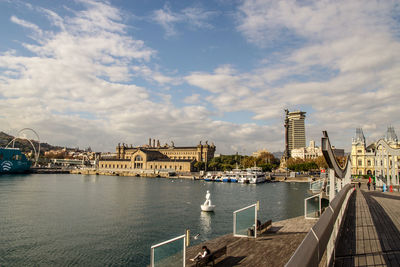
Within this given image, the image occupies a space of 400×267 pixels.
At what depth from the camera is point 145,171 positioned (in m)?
145

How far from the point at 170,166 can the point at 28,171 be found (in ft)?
→ 218

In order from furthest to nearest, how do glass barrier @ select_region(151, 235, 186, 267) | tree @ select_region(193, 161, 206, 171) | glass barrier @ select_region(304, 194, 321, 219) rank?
1. tree @ select_region(193, 161, 206, 171)
2. glass barrier @ select_region(304, 194, 321, 219)
3. glass barrier @ select_region(151, 235, 186, 267)

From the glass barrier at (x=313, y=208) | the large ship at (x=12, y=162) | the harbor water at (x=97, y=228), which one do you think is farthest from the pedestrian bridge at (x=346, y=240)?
the large ship at (x=12, y=162)

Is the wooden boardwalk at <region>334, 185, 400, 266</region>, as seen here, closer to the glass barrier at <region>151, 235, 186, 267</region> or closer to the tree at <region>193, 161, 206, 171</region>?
the glass barrier at <region>151, 235, 186, 267</region>

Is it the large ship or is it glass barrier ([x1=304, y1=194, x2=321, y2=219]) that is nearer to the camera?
glass barrier ([x1=304, y1=194, x2=321, y2=219])

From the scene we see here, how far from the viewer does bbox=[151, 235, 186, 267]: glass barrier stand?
859 centimetres

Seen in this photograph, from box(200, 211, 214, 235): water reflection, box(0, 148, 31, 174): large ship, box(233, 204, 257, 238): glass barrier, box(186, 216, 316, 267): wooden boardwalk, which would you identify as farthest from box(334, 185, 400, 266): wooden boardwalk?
box(0, 148, 31, 174): large ship

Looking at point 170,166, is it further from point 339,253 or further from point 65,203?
point 339,253

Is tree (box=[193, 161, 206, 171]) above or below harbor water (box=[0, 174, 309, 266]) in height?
above

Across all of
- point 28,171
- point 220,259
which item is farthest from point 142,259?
point 28,171

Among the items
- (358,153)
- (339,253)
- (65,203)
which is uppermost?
(358,153)

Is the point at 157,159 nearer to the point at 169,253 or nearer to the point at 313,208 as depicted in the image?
the point at 313,208

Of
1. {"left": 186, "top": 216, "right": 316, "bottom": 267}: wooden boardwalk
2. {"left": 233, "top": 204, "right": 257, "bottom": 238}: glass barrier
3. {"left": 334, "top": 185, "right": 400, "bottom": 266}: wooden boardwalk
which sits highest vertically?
{"left": 334, "top": 185, "right": 400, "bottom": 266}: wooden boardwalk

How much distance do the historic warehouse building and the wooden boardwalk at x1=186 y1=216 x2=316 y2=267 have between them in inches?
5049
